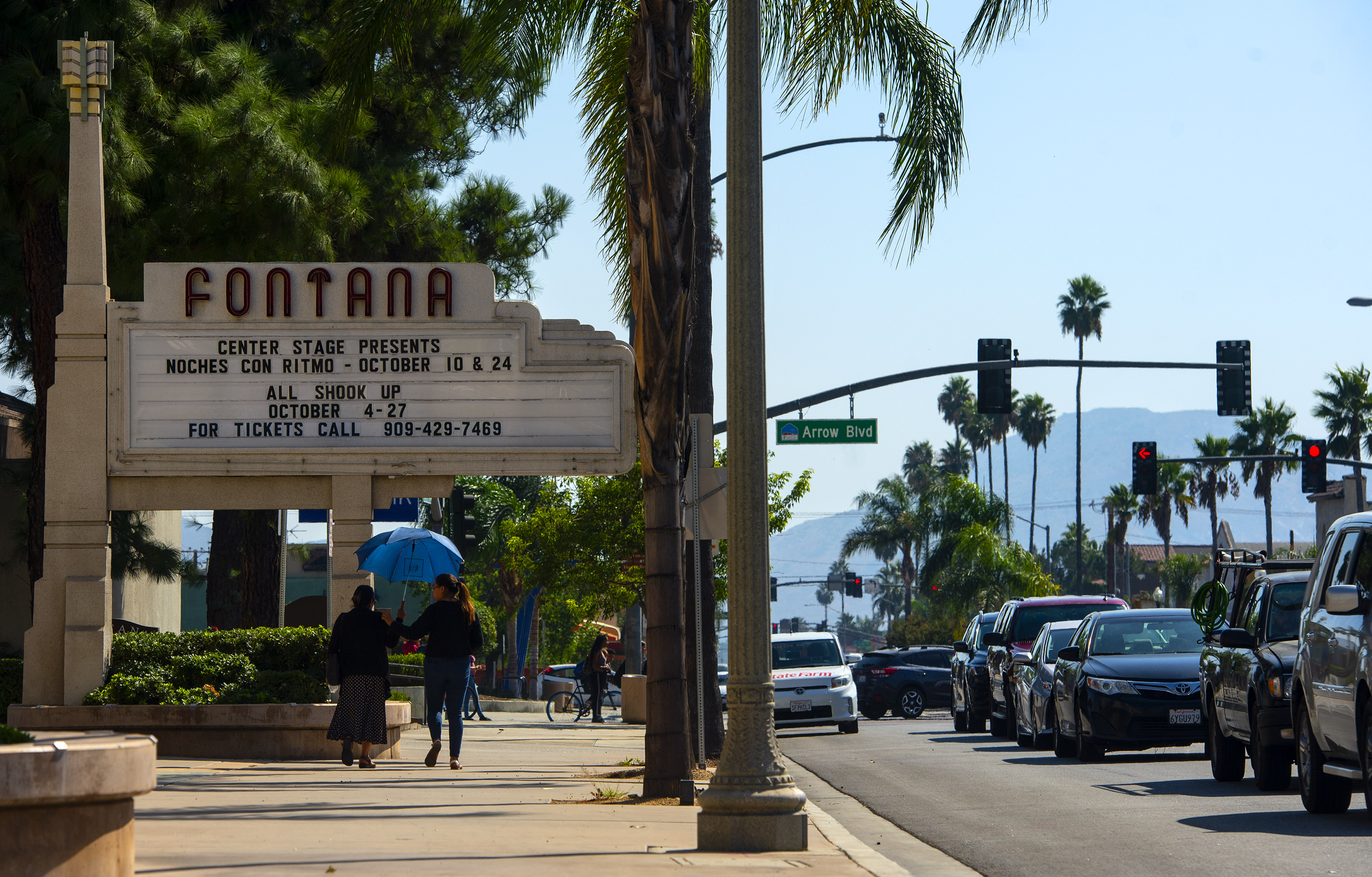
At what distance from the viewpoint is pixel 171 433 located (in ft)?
58.0

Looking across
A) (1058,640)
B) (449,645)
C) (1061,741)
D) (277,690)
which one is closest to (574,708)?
(1058,640)

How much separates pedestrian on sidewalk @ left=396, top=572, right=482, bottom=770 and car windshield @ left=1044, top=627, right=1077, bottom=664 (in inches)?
325

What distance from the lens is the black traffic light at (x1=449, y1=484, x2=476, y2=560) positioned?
30.5 metres

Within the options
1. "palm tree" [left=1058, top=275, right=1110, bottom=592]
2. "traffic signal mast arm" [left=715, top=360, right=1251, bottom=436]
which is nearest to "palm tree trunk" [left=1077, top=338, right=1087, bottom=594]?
"palm tree" [left=1058, top=275, right=1110, bottom=592]

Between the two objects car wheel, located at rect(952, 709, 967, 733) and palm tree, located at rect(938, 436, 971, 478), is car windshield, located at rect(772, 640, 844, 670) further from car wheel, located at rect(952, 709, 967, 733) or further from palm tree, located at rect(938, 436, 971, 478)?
palm tree, located at rect(938, 436, 971, 478)

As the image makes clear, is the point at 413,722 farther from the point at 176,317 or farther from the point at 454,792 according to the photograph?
the point at 454,792

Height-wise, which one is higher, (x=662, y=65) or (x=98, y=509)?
(x=662, y=65)

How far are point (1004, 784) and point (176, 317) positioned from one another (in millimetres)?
9661

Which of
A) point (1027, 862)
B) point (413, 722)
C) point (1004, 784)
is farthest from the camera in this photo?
point (413, 722)

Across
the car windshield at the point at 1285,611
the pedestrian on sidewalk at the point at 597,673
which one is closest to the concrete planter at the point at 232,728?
the car windshield at the point at 1285,611

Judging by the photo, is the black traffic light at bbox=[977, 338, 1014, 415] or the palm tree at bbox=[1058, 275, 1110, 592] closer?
the black traffic light at bbox=[977, 338, 1014, 415]

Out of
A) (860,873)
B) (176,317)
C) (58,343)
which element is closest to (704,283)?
(176,317)

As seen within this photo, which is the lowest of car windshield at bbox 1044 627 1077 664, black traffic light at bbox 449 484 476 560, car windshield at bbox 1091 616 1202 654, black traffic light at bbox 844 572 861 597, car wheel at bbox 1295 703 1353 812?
black traffic light at bbox 844 572 861 597

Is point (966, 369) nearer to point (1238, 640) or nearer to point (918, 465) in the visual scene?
point (1238, 640)
